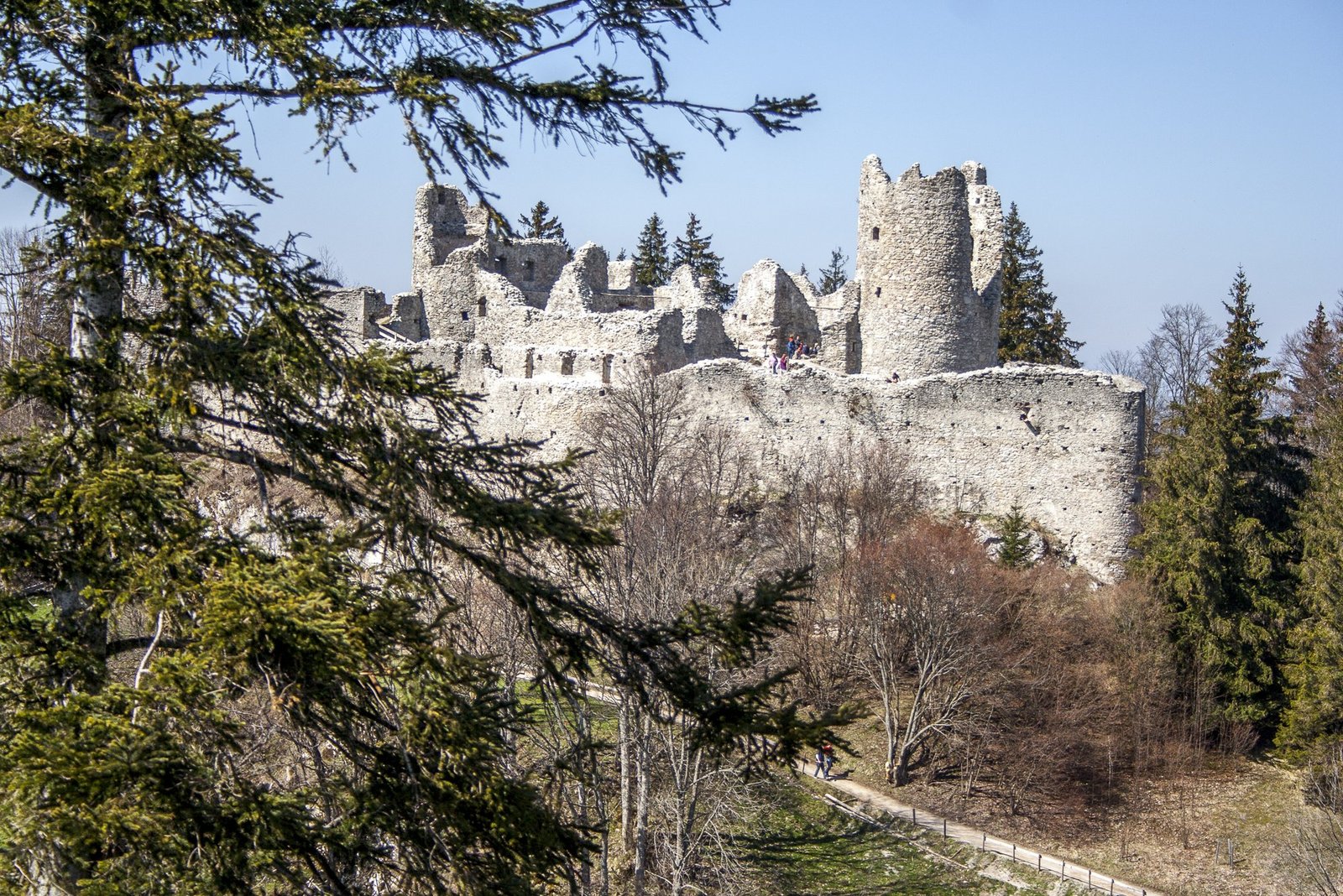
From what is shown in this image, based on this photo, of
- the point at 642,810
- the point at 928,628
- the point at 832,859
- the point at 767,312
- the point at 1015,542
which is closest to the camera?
the point at 642,810

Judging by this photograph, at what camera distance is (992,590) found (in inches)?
1054

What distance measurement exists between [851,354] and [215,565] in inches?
1231

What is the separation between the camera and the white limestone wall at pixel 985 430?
27969 mm

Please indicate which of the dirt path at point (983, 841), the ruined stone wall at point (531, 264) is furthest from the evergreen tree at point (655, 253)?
the dirt path at point (983, 841)

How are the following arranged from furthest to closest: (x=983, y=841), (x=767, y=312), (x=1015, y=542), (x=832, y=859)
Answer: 1. (x=767, y=312)
2. (x=1015, y=542)
3. (x=983, y=841)
4. (x=832, y=859)

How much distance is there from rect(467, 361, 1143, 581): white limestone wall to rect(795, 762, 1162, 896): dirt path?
6.64m

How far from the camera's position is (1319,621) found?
27.6m

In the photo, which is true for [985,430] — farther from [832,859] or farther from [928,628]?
[832,859]

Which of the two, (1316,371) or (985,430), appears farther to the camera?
A: (1316,371)

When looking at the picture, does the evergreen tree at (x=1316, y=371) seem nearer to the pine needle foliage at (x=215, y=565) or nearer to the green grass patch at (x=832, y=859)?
the green grass patch at (x=832, y=859)

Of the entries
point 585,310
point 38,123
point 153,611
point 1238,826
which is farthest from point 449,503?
point 585,310

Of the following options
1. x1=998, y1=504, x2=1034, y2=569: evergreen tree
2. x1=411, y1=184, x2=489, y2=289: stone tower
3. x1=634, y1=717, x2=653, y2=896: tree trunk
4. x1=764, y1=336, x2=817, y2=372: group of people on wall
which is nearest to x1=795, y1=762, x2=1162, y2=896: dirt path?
x1=634, y1=717, x2=653, y2=896: tree trunk

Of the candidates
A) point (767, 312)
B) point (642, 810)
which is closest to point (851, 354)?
point (767, 312)

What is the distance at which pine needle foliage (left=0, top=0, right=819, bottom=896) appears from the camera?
18.7ft
